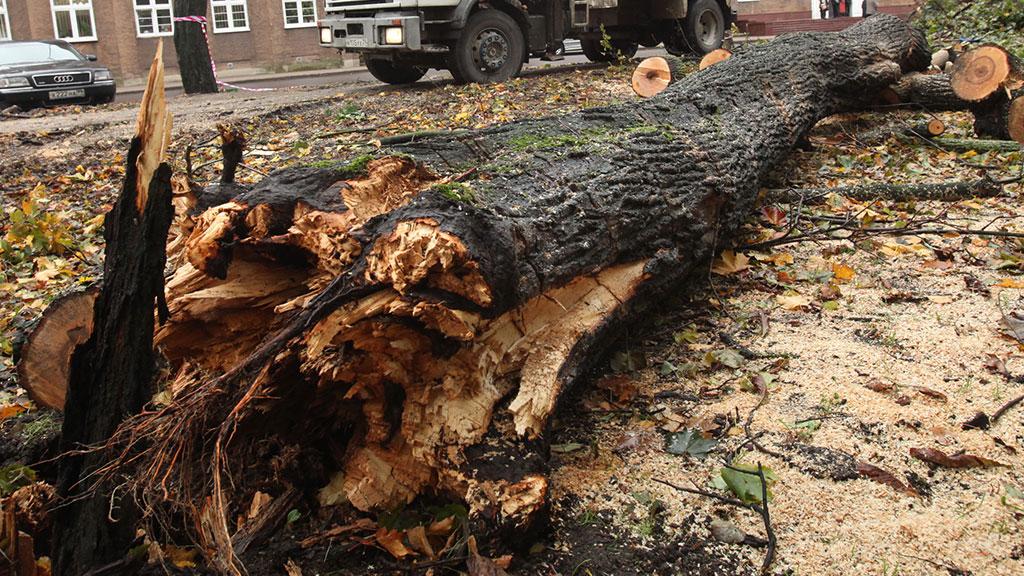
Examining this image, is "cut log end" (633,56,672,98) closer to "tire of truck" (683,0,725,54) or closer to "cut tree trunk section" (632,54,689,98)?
"cut tree trunk section" (632,54,689,98)

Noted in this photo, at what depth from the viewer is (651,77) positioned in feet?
27.6

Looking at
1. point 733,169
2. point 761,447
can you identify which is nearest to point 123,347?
point 761,447

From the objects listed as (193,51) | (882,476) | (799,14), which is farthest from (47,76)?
(799,14)

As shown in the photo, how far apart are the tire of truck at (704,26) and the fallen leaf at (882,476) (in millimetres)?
10035

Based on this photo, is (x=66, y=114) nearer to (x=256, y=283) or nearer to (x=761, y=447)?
(x=256, y=283)

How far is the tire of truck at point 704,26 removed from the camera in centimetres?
1186

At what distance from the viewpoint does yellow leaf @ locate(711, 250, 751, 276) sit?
4.53 meters

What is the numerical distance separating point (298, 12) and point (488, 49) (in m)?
19.3

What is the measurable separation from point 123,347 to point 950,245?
4195 mm

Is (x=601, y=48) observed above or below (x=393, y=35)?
below

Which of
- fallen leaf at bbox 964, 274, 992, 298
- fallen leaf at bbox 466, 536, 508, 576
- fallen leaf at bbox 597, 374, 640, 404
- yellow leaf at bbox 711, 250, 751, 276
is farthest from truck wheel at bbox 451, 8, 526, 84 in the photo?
fallen leaf at bbox 466, 536, 508, 576

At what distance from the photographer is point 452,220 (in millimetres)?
2621

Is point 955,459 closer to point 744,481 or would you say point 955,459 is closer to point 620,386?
point 744,481

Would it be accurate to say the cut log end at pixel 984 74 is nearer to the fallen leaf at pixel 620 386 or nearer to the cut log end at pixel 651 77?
the cut log end at pixel 651 77
